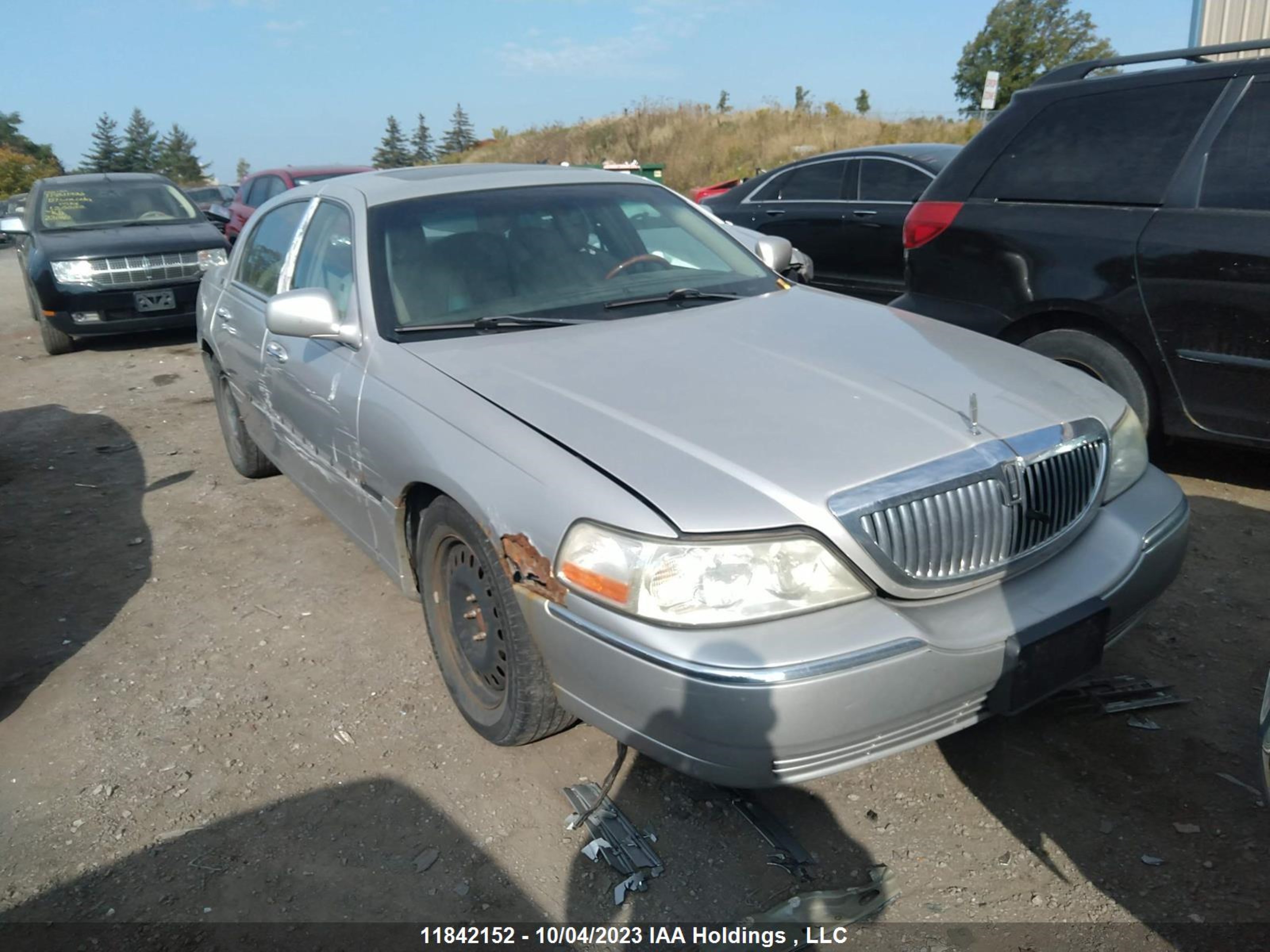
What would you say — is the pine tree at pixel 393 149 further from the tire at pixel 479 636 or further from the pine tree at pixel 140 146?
the tire at pixel 479 636

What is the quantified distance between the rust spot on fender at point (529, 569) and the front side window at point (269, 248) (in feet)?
7.91

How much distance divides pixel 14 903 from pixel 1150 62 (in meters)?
5.17

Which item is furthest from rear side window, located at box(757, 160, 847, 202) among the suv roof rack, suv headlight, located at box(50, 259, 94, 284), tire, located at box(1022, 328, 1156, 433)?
suv headlight, located at box(50, 259, 94, 284)

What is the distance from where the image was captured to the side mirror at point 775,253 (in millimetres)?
4258

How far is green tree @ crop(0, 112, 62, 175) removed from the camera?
73.4 meters

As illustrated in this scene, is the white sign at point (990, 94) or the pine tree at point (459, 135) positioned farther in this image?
the pine tree at point (459, 135)

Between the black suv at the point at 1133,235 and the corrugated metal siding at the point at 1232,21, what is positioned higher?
the corrugated metal siding at the point at 1232,21

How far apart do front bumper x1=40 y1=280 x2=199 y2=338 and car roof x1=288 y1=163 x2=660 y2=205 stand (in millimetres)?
5436

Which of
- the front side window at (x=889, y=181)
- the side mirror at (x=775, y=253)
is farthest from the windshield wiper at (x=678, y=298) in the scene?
the front side window at (x=889, y=181)

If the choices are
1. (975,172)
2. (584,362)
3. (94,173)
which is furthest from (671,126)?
(584,362)

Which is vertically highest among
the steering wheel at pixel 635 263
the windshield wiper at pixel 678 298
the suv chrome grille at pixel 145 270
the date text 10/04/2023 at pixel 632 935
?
the steering wheel at pixel 635 263

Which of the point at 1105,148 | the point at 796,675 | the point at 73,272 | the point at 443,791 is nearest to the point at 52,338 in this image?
the point at 73,272

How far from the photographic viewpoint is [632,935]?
2289 mm

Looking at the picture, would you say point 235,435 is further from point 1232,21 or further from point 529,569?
point 1232,21
